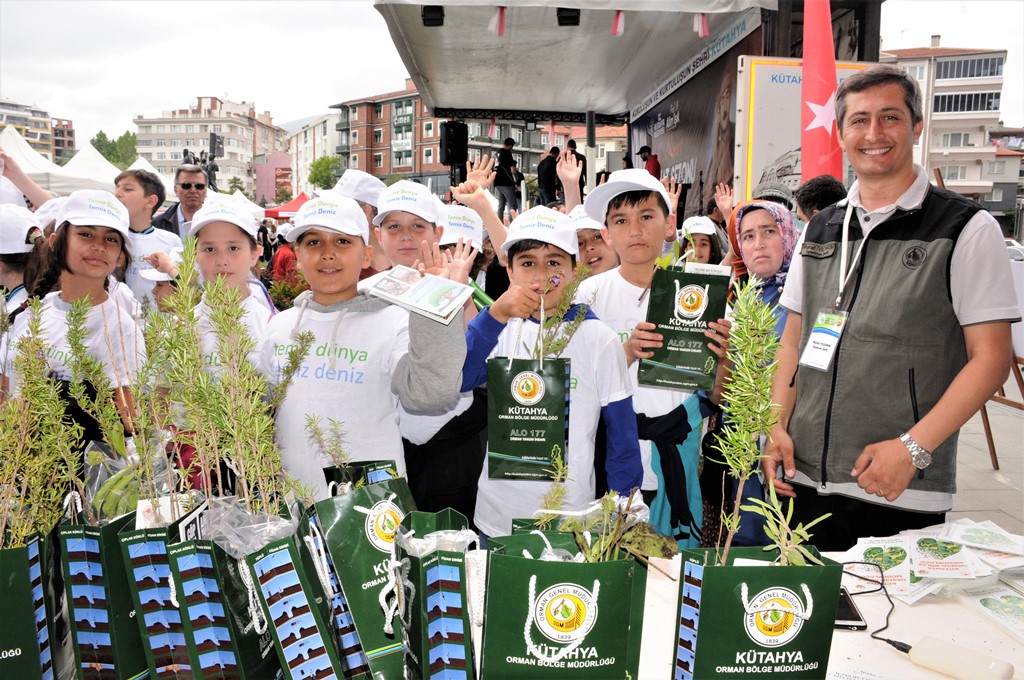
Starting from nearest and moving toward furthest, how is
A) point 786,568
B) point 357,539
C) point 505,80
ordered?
point 786,568
point 357,539
point 505,80

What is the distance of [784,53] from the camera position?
6.26 meters

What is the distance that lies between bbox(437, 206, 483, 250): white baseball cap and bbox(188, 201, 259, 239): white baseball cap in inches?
33.4

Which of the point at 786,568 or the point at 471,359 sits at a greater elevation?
the point at 471,359

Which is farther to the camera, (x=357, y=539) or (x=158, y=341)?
(x=158, y=341)

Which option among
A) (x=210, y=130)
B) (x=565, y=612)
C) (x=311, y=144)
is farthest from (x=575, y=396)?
(x=210, y=130)

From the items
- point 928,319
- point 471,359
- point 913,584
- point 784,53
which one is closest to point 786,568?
point 913,584

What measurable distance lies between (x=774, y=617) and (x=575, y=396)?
4.19 ft

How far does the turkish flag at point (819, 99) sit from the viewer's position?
435 cm

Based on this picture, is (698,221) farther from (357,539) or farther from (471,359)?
(357,539)

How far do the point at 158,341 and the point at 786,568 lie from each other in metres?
1.07

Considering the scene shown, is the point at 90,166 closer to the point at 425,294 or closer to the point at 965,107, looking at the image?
the point at 425,294

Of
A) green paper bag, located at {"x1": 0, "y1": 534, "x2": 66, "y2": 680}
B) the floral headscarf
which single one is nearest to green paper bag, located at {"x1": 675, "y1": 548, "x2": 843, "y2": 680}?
green paper bag, located at {"x1": 0, "y1": 534, "x2": 66, "y2": 680}

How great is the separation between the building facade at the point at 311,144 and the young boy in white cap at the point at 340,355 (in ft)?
318

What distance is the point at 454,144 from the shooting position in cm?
922
